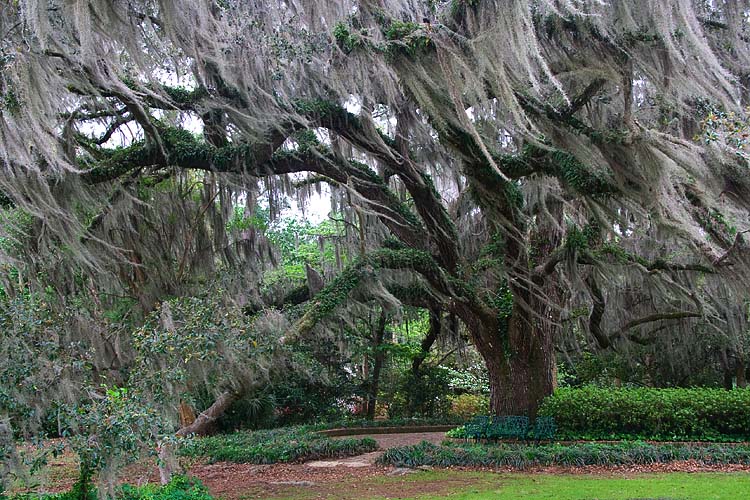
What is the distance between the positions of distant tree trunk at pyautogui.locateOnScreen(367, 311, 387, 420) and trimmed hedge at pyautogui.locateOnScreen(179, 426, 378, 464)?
3.52 metres

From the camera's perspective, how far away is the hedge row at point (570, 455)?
8.14 meters

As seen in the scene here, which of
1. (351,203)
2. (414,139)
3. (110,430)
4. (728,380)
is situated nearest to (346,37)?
(351,203)

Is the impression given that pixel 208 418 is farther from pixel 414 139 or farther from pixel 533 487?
pixel 533 487

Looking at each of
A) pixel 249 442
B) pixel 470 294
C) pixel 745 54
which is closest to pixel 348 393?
pixel 249 442

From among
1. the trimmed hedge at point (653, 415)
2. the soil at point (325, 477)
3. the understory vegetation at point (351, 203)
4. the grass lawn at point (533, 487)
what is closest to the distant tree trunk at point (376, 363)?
the understory vegetation at point (351, 203)

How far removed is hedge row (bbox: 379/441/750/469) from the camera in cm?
814

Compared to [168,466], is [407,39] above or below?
above

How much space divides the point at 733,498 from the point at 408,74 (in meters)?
4.89

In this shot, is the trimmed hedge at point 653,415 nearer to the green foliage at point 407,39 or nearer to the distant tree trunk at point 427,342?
the distant tree trunk at point 427,342

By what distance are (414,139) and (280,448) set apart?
471 cm

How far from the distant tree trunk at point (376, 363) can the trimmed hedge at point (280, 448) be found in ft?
11.5

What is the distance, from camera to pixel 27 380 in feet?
15.6

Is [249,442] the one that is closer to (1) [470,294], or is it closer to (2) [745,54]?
(1) [470,294]

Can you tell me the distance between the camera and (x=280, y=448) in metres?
9.48
